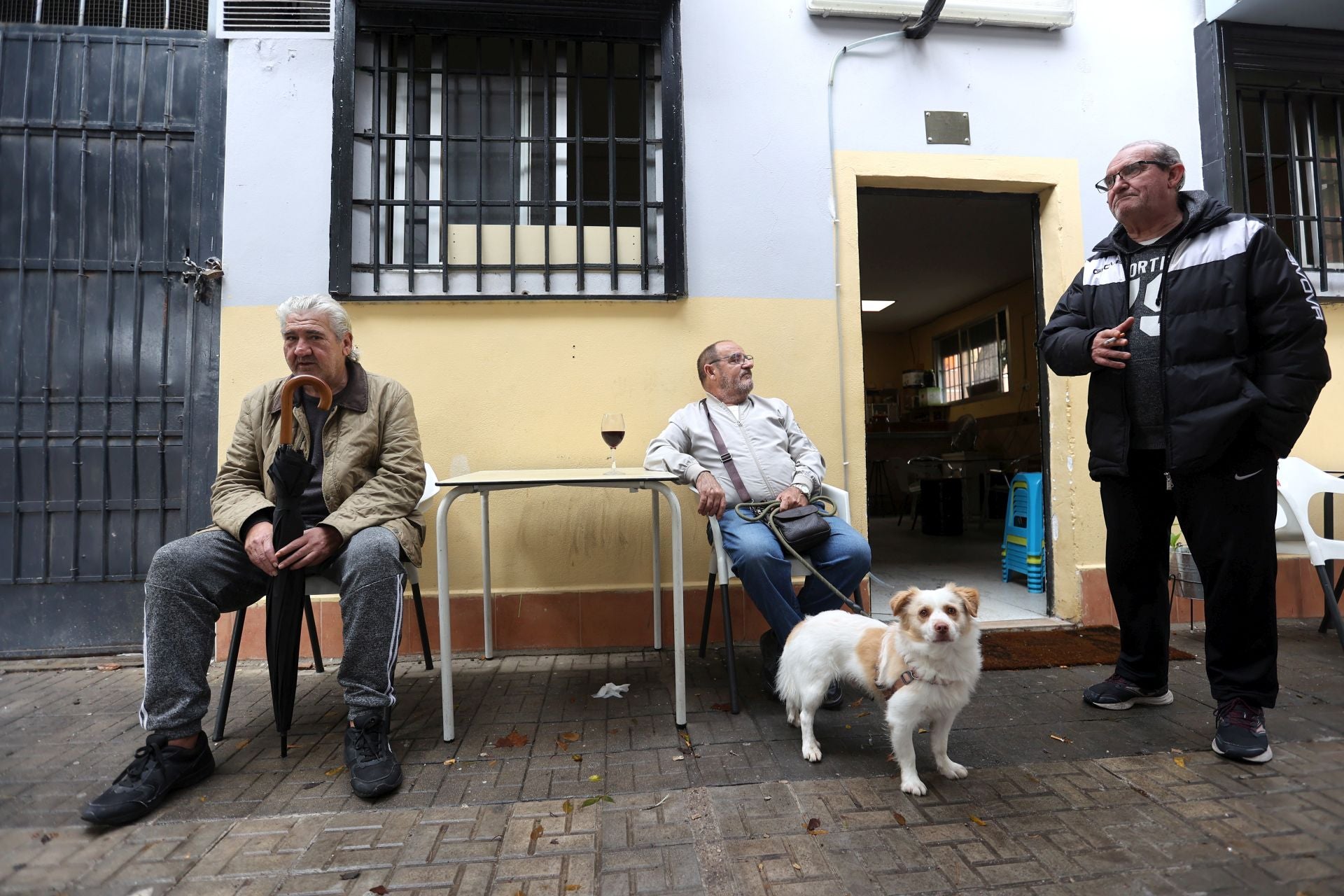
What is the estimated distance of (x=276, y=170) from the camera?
338cm

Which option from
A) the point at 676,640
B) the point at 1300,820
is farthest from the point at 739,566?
the point at 1300,820

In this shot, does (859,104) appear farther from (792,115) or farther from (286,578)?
(286,578)

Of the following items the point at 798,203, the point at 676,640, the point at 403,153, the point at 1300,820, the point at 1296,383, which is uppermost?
the point at 403,153

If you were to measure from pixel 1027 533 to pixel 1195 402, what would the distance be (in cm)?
248

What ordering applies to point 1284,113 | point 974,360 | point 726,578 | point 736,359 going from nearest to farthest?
point 726,578 → point 736,359 → point 1284,113 → point 974,360

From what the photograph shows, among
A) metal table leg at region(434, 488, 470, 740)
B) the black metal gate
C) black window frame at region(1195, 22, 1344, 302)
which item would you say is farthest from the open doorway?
the black metal gate

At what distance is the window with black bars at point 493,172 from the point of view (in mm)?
3492

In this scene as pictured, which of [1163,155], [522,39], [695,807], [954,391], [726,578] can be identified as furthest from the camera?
[954,391]

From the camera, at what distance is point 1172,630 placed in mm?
3691

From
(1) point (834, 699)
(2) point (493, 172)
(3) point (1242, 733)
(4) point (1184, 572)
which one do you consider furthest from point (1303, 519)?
(2) point (493, 172)

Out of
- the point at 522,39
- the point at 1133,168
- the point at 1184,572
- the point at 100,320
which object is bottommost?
the point at 1184,572

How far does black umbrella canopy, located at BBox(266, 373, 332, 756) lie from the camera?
2.12 meters

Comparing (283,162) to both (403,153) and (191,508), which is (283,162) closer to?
(403,153)

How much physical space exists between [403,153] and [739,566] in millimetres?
2892
